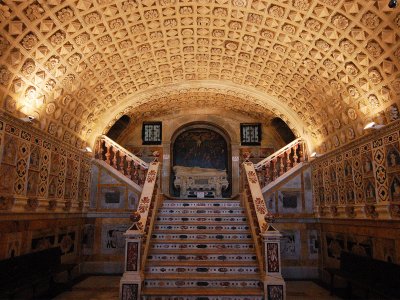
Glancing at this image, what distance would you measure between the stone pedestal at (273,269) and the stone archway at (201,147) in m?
8.63

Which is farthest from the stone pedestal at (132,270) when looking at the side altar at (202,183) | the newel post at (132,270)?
the side altar at (202,183)

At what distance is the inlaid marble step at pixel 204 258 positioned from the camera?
26.4 ft

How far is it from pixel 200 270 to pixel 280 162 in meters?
5.85

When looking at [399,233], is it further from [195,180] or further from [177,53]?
[195,180]

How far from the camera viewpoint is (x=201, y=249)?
27.8 feet

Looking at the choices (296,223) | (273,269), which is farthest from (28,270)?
(296,223)

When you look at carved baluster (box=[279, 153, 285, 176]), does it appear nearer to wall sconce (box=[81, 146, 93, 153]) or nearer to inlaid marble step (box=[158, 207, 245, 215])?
inlaid marble step (box=[158, 207, 245, 215])

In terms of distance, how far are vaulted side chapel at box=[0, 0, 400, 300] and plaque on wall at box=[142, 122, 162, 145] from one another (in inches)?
94.6

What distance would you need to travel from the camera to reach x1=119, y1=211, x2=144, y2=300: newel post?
6.90m

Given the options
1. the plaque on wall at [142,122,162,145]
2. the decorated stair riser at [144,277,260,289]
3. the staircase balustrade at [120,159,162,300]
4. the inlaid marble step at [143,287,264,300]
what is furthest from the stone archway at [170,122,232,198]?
the inlaid marble step at [143,287,264,300]

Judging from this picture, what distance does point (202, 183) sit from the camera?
14.2 metres

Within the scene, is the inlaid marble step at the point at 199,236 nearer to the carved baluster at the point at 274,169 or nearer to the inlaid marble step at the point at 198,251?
the inlaid marble step at the point at 198,251

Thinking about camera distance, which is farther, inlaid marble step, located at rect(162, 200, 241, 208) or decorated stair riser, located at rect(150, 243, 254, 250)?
inlaid marble step, located at rect(162, 200, 241, 208)

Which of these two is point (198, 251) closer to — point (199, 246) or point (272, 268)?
point (199, 246)
